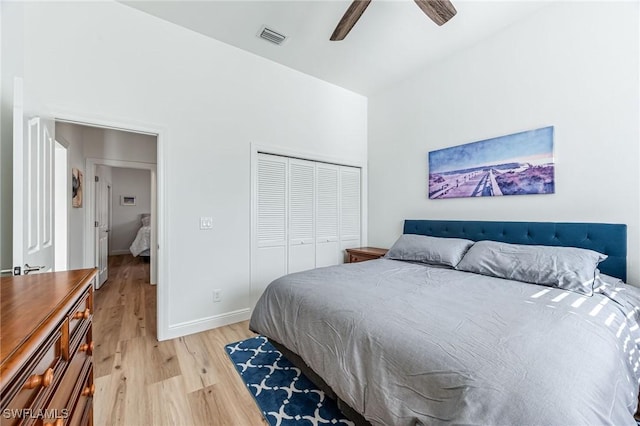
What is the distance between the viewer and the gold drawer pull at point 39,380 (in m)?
0.62

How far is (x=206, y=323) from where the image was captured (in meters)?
2.76

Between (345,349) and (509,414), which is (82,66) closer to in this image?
(345,349)

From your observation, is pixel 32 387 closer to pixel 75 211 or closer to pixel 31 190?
pixel 31 190

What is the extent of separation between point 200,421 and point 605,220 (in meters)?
3.18

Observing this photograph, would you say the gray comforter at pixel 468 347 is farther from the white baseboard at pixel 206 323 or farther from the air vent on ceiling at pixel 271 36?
the air vent on ceiling at pixel 271 36

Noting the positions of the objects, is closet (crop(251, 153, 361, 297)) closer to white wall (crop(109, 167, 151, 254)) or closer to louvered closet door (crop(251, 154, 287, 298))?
louvered closet door (crop(251, 154, 287, 298))

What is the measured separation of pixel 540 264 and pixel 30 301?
2719mm

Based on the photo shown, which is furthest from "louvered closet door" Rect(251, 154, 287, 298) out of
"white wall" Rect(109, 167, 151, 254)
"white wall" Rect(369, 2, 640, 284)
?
"white wall" Rect(109, 167, 151, 254)

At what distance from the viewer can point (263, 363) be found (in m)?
2.14

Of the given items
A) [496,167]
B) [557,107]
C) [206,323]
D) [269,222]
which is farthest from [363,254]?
[557,107]

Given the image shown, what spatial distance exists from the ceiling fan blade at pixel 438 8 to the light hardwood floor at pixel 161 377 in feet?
9.37

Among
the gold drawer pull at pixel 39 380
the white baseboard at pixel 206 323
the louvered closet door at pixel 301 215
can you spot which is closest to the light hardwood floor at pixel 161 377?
the white baseboard at pixel 206 323

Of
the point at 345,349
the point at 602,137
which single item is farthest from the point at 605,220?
the point at 345,349

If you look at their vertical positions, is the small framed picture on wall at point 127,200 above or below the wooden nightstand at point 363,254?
above
